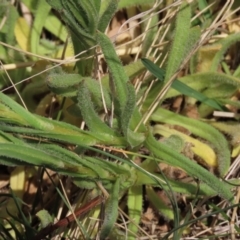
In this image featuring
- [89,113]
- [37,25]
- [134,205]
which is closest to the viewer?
[89,113]

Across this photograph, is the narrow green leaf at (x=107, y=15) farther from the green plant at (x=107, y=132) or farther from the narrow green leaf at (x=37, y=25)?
the narrow green leaf at (x=37, y=25)

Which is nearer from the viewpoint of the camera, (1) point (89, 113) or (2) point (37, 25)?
(1) point (89, 113)

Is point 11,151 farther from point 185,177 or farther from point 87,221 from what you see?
point 185,177

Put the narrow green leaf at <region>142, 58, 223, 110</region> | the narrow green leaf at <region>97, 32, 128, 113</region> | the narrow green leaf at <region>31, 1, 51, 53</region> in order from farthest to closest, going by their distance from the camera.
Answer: the narrow green leaf at <region>31, 1, 51, 53</region>
the narrow green leaf at <region>142, 58, 223, 110</region>
the narrow green leaf at <region>97, 32, 128, 113</region>

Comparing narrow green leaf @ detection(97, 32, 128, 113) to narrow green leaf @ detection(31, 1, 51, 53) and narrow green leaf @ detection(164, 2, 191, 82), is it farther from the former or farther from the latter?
narrow green leaf @ detection(31, 1, 51, 53)

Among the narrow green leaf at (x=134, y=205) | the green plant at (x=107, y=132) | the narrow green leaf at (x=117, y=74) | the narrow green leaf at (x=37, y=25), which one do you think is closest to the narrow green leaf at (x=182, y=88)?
the green plant at (x=107, y=132)

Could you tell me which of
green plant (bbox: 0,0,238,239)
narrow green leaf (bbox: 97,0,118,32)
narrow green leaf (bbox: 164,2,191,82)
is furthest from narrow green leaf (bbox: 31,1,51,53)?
narrow green leaf (bbox: 164,2,191,82)

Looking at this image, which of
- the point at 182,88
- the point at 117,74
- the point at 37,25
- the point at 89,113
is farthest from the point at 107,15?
the point at 37,25

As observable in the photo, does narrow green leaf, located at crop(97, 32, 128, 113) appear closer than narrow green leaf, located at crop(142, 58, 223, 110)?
Yes

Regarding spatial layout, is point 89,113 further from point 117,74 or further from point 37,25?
point 37,25
